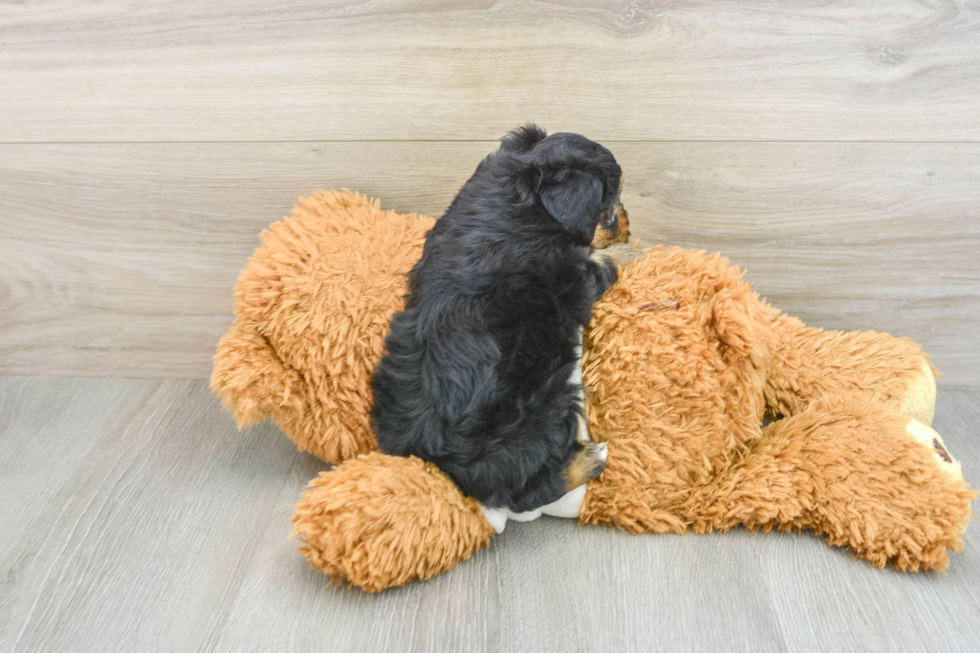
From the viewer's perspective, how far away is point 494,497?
793 millimetres

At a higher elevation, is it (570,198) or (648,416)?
(570,198)

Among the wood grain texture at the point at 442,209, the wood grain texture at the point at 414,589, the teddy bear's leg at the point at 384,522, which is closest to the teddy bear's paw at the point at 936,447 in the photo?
the wood grain texture at the point at 414,589

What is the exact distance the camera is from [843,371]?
938 mm

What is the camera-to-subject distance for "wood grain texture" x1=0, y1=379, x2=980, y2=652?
0.72 meters

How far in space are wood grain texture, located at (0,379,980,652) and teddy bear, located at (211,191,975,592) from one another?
3 cm

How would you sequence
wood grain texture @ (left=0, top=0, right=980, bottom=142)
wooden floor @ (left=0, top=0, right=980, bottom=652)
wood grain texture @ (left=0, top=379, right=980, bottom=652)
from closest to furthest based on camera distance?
wood grain texture @ (left=0, top=379, right=980, bottom=652)
wooden floor @ (left=0, top=0, right=980, bottom=652)
wood grain texture @ (left=0, top=0, right=980, bottom=142)

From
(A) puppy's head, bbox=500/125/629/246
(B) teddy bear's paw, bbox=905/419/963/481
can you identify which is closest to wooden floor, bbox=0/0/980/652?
(B) teddy bear's paw, bbox=905/419/963/481

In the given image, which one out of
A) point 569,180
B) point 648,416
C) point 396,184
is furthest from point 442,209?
point 648,416

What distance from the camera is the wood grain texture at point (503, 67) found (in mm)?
960

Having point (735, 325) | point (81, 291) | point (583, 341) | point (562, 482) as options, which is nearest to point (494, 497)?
point (562, 482)

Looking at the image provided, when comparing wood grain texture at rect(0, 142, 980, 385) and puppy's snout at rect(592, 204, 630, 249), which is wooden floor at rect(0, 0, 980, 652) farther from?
puppy's snout at rect(592, 204, 630, 249)

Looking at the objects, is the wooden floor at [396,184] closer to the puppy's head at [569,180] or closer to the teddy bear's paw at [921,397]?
the teddy bear's paw at [921,397]

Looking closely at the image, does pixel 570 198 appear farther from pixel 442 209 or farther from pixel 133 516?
pixel 133 516

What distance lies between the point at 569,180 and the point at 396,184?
0.36m
